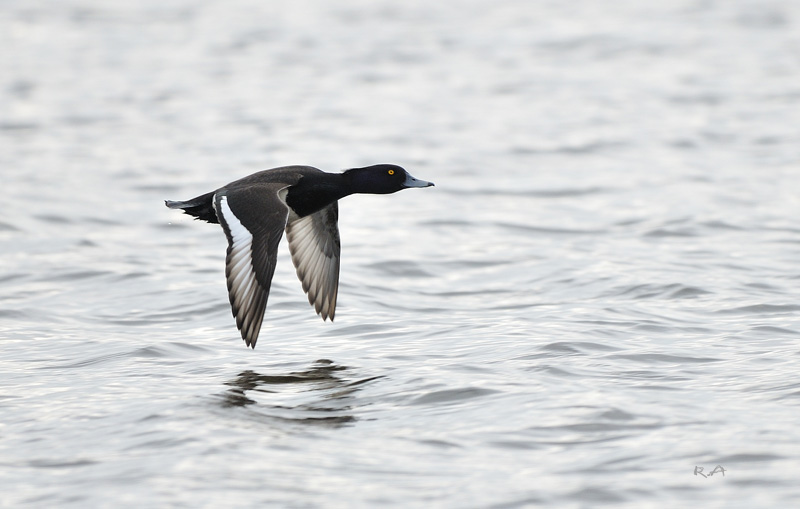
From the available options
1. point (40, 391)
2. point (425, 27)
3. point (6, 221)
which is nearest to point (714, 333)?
point (40, 391)

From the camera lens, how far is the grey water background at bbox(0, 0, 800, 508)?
571 cm

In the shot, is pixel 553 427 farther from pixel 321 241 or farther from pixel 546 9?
pixel 546 9

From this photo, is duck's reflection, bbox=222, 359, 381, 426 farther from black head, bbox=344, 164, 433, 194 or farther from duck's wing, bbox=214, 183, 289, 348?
black head, bbox=344, 164, 433, 194

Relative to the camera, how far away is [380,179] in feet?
28.1

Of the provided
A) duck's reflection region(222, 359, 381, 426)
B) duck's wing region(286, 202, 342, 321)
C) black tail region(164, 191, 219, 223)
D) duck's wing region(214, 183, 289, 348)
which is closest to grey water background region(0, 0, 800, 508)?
duck's reflection region(222, 359, 381, 426)

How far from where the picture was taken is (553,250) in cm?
1103

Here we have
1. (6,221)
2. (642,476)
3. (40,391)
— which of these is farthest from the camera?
(6,221)

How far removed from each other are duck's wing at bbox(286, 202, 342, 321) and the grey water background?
285 mm

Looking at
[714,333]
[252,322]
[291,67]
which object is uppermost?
[291,67]

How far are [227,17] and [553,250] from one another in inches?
626
